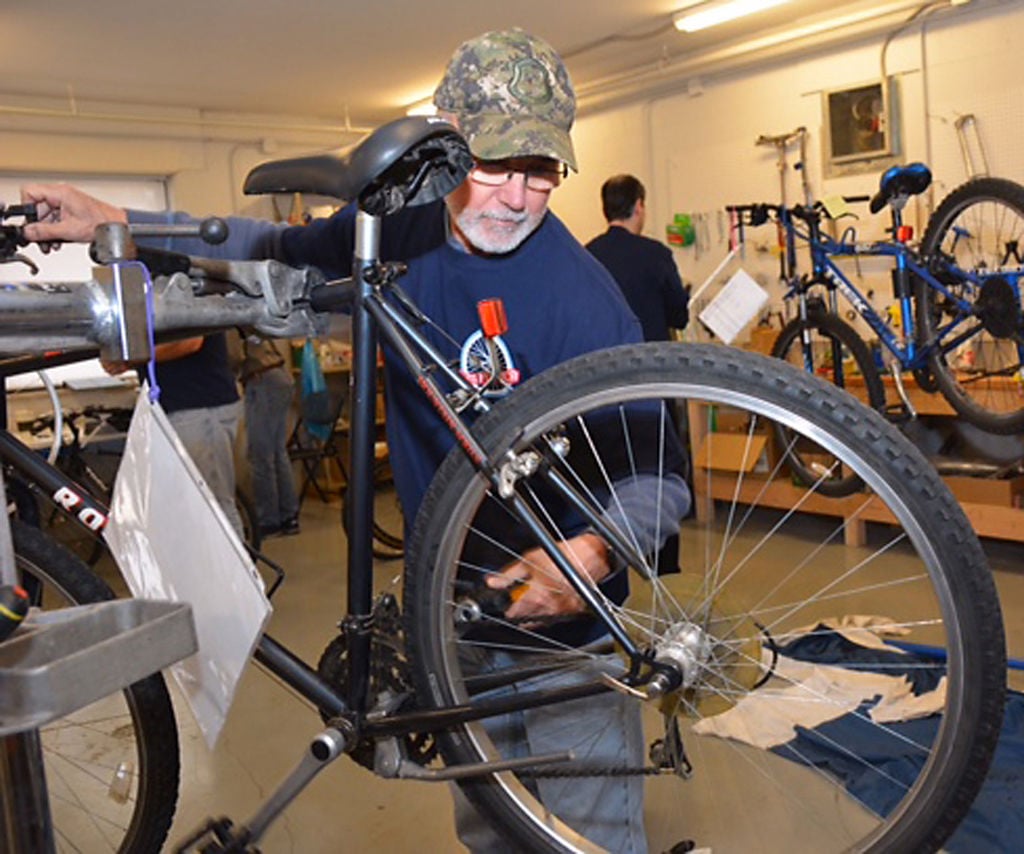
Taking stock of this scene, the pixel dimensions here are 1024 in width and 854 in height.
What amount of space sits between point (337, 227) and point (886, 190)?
3031 millimetres

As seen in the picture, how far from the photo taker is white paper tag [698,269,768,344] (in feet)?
12.7

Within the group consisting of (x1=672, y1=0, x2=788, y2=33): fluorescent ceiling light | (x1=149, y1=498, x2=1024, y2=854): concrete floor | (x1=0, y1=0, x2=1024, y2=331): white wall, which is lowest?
(x1=149, y1=498, x2=1024, y2=854): concrete floor

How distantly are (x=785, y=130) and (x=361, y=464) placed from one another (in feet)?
17.0

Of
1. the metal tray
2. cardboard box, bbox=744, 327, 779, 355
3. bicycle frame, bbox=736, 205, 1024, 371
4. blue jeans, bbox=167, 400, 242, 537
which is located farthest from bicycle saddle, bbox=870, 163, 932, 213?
the metal tray

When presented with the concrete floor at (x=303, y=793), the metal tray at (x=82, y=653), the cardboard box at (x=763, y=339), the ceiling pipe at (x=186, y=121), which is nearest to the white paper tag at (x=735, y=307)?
the cardboard box at (x=763, y=339)

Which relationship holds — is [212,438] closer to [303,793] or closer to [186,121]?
[303,793]

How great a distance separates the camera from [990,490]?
407 cm

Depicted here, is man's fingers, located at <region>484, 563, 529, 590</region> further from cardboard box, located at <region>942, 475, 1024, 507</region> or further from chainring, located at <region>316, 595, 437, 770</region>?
cardboard box, located at <region>942, 475, 1024, 507</region>

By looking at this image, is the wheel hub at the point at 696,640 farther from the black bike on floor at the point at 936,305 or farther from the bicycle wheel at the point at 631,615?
the black bike on floor at the point at 936,305

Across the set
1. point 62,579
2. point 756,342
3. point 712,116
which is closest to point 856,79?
point 712,116

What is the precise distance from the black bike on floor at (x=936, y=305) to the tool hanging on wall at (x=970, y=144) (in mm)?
238

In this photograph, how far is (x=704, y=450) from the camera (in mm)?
4840

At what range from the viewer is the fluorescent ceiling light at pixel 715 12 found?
16.0 feet

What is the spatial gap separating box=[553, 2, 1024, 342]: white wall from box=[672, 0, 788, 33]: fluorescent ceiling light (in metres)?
0.73
